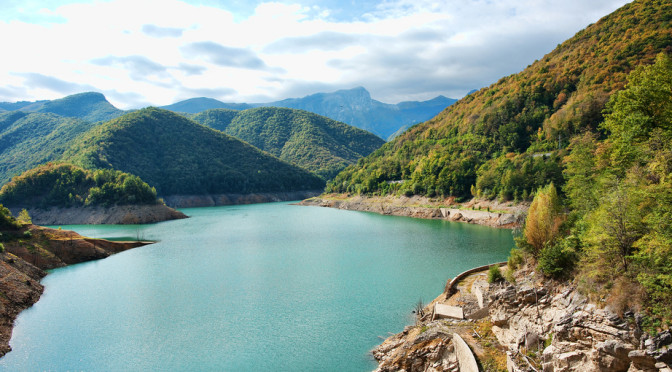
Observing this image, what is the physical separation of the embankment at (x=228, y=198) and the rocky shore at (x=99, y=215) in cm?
3593

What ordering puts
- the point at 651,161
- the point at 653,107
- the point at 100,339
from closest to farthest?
the point at 651,161
the point at 653,107
the point at 100,339

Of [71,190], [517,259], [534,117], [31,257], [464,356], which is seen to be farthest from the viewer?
[71,190]

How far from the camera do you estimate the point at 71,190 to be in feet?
260

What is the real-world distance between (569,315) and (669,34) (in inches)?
2756

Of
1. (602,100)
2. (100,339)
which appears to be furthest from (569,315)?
(602,100)

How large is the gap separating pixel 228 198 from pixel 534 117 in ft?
294

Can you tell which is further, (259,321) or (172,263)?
(172,263)

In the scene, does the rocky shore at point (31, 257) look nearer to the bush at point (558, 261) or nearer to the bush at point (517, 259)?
the bush at point (558, 261)

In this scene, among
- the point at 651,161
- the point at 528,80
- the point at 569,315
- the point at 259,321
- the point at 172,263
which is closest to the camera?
the point at 569,315

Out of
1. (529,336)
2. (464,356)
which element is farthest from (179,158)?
(529,336)

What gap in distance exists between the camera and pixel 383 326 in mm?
19734

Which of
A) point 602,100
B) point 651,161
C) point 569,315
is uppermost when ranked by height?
point 602,100

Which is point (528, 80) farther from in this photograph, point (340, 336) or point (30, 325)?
point (30, 325)

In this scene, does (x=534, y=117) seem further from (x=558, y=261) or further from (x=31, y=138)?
(x=31, y=138)
